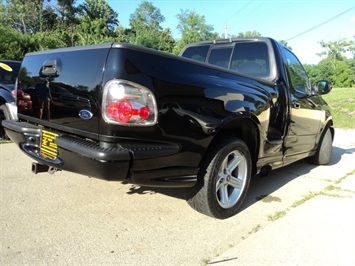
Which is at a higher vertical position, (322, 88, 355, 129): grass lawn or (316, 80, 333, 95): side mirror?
(316, 80, 333, 95): side mirror

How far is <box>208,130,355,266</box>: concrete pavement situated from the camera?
2555 millimetres

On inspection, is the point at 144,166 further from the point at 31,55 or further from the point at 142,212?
the point at 31,55

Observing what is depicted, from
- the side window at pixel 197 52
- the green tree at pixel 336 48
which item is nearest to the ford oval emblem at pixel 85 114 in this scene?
the side window at pixel 197 52

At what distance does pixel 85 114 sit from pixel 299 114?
2.99 metres

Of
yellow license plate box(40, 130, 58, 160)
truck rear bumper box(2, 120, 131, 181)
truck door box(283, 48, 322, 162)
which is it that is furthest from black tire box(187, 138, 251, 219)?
yellow license plate box(40, 130, 58, 160)

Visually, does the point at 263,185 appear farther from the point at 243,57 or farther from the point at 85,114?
the point at 85,114

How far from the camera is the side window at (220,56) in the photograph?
4.53 m

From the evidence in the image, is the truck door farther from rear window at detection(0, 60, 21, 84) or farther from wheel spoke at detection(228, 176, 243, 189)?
rear window at detection(0, 60, 21, 84)

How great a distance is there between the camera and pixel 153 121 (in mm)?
2398

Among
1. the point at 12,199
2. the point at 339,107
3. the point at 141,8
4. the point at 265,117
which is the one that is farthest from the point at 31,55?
the point at 141,8

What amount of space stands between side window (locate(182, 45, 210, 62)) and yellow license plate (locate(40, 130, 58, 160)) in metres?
2.75

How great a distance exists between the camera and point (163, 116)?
96.4 inches

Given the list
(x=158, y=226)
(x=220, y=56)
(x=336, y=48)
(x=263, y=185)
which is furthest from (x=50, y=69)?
(x=336, y=48)

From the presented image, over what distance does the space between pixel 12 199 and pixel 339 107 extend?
15.7m
